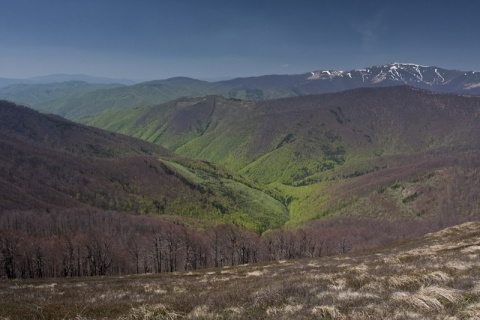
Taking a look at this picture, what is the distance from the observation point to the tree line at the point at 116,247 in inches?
3745

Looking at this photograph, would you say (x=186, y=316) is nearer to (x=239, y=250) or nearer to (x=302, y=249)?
(x=239, y=250)

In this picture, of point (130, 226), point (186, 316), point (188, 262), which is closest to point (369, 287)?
point (186, 316)

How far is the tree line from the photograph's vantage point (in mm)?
95125

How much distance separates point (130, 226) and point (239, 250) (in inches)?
3437

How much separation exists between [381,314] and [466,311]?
112 inches

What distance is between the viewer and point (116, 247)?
4537 inches

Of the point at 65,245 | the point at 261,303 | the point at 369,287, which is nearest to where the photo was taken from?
the point at 261,303

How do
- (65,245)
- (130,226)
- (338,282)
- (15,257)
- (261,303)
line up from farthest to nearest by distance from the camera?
(130,226)
(65,245)
(15,257)
(338,282)
(261,303)

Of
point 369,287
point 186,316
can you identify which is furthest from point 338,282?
point 186,316

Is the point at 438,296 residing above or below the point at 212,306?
above

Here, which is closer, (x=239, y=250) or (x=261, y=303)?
(x=261, y=303)

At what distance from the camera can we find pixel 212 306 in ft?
52.7

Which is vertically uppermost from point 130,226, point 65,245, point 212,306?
point 212,306

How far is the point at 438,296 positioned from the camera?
13531mm
